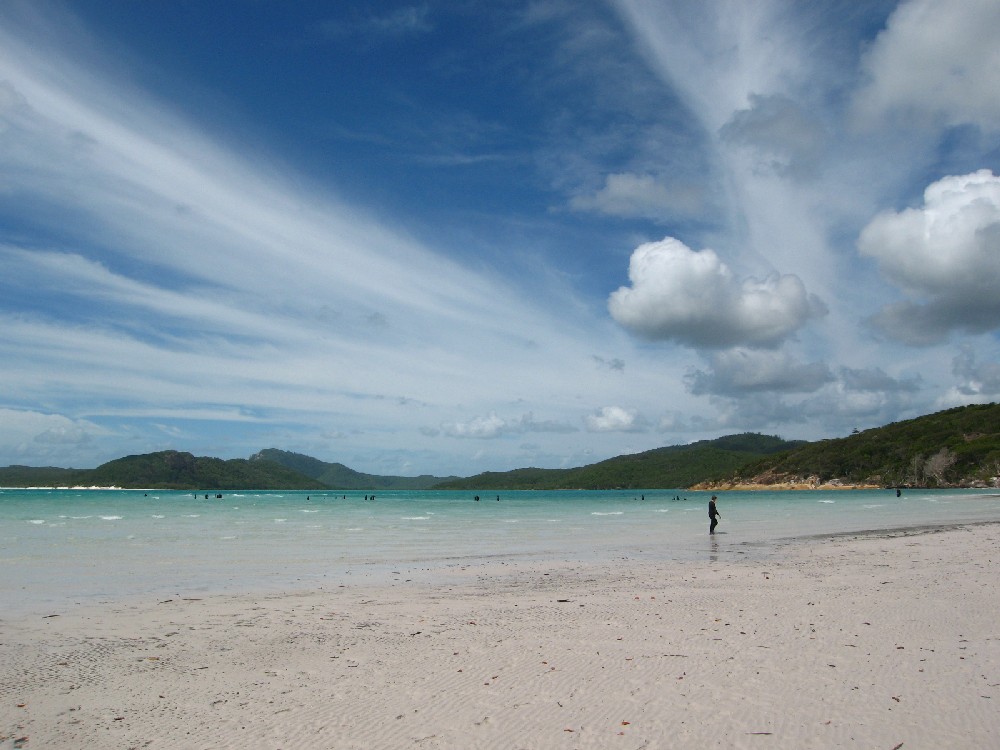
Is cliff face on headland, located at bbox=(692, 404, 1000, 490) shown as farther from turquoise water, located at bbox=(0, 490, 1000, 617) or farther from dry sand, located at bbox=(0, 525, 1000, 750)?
dry sand, located at bbox=(0, 525, 1000, 750)

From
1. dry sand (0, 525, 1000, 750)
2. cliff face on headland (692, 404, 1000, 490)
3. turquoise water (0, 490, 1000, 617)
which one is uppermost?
cliff face on headland (692, 404, 1000, 490)

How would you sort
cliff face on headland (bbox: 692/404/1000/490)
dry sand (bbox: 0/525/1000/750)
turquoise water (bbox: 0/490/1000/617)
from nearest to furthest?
dry sand (bbox: 0/525/1000/750), turquoise water (bbox: 0/490/1000/617), cliff face on headland (bbox: 692/404/1000/490)

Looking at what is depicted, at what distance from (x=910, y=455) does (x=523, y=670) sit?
17012 cm

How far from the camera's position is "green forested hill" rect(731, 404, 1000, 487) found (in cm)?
13362

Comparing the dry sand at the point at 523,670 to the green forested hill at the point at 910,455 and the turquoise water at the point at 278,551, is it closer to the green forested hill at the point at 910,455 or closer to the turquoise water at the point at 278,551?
the turquoise water at the point at 278,551

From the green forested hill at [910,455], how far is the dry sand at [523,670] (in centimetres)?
14208

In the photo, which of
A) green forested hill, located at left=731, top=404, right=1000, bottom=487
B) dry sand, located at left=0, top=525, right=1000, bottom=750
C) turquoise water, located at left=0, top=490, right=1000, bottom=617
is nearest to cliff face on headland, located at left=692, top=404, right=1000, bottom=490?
green forested hill, located at left=731, top=404, right=1000, bottom=487

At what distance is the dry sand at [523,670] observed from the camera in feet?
21.9

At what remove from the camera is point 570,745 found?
6.29m

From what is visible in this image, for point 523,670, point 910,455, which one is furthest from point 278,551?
point 910,455

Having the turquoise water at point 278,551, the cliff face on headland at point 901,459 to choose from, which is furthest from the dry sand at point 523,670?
the cliff face on headland at point 901,459

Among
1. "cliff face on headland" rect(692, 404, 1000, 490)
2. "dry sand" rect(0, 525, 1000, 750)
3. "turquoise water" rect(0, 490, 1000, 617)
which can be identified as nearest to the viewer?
"dry sand" rect(0, 525, 1000, 750)

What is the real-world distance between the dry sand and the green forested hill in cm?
14208

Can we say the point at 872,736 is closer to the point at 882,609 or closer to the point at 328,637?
the point at 882,609
